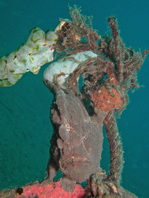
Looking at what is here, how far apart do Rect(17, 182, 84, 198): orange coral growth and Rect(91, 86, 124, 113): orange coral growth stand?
166cm

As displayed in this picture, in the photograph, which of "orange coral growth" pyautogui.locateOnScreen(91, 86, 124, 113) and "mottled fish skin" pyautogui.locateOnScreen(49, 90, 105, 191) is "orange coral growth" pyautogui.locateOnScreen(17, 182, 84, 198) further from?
"orange coral growth" pyautogui.locateOnScreen(91, 86, 124, 113)

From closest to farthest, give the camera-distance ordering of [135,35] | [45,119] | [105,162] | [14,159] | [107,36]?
[107,36], [14,159], [45,119], [105,162], [135,35]

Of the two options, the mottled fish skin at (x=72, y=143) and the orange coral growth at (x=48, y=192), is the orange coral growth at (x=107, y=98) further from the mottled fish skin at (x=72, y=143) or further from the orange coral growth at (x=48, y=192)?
the orange coral growth at (x=48, y=192)

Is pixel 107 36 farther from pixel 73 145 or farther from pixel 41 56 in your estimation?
pixel 73 145

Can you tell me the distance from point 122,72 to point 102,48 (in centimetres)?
77

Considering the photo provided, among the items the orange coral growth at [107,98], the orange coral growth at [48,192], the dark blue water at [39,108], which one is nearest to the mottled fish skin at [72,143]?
the orange coral growth at [48,192]

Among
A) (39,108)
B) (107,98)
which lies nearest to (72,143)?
(107,98)

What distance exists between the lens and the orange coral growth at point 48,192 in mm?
3256

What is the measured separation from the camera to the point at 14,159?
535 inches

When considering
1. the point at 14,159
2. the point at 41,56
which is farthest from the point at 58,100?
the point at 14,159

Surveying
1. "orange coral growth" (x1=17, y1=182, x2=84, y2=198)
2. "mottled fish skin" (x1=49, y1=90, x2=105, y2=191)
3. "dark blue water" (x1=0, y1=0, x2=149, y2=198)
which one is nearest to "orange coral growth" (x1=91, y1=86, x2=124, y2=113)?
"mottled fish skin" (x1=49, y1=90, x2=105, y2=191)

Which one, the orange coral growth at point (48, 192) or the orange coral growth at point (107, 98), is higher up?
the orange coral growth at point (107, 98)

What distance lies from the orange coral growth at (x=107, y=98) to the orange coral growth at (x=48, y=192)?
166 centimetres

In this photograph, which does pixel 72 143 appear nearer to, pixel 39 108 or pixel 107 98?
pixel 107 98
